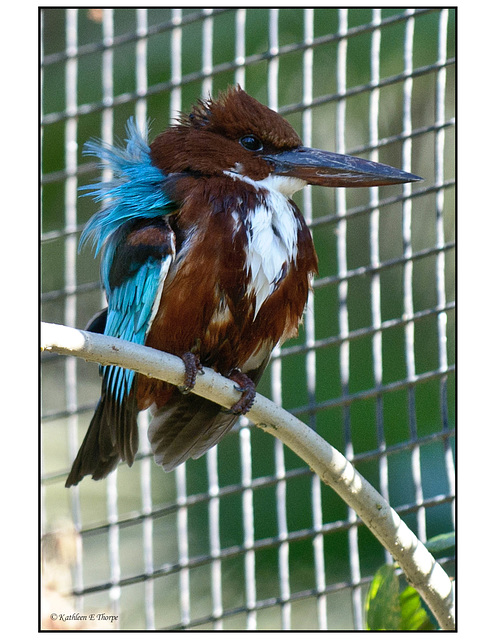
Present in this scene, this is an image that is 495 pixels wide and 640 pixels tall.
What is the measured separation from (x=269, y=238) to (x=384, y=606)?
647 mm

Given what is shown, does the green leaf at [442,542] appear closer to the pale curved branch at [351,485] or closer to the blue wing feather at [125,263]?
the pale curved branch at [351,485]

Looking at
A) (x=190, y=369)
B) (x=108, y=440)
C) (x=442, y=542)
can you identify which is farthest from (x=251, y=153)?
(x=442, y=542)

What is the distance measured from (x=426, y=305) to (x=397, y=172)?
0.56 metres

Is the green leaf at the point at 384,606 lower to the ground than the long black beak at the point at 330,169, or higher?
lower

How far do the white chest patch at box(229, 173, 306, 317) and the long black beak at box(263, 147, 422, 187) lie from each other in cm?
3

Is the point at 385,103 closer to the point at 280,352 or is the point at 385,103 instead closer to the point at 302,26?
the point at 302,26

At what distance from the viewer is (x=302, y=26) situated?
188cm

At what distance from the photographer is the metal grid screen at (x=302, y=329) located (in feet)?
6.23

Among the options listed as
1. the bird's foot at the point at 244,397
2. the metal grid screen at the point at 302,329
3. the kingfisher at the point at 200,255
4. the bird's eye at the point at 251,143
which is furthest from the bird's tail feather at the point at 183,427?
the bird's eye at the point at 251,143

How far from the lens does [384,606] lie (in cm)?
135

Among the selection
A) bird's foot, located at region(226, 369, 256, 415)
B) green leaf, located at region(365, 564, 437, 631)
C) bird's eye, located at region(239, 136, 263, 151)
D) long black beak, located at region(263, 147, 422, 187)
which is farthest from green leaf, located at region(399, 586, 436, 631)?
bird's eye, located at region(239, 136, 263, 151)

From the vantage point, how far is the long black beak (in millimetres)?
1499

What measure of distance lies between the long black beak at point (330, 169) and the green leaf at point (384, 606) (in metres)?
0.68

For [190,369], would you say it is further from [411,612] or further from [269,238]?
[411,612]
